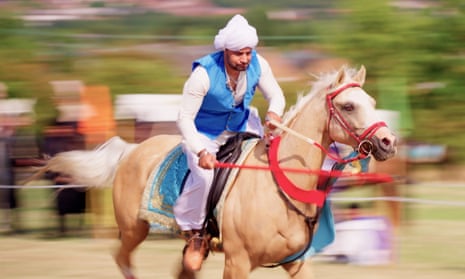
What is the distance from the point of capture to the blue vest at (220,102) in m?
6.40

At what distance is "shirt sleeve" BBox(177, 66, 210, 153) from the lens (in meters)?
6.34

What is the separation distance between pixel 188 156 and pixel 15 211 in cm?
547

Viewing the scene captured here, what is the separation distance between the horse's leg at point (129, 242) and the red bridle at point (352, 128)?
1.76 meters

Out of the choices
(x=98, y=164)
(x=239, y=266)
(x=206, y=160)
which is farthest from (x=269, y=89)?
Answer: (x=98, y=164)

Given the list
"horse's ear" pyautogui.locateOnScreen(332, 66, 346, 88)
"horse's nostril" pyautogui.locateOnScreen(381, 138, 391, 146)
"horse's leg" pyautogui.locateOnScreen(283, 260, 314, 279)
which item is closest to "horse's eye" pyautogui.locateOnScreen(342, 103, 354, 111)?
"horse's ear" pyautogui.locateOnScreen(332, 66, 346, 88)

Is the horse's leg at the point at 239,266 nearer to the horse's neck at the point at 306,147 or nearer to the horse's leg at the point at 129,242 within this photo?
the horse's neck at the point at 306,147

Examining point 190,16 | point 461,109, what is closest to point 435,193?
point 461,109

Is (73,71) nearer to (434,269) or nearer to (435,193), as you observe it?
(435,193)

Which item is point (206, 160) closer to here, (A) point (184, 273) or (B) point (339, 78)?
(B) point (339, 78)

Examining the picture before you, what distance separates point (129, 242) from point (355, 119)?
215cm

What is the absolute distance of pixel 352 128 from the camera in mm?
6020

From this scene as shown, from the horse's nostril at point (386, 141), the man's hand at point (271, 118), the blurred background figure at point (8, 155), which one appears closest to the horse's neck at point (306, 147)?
the man's hand at point (271, 118)

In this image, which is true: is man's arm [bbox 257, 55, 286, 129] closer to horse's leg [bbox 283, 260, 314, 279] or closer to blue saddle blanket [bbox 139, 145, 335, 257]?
blue saddle blanket [bbox 139, 145, 335, 257]

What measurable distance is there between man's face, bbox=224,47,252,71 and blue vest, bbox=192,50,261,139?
133 mm
